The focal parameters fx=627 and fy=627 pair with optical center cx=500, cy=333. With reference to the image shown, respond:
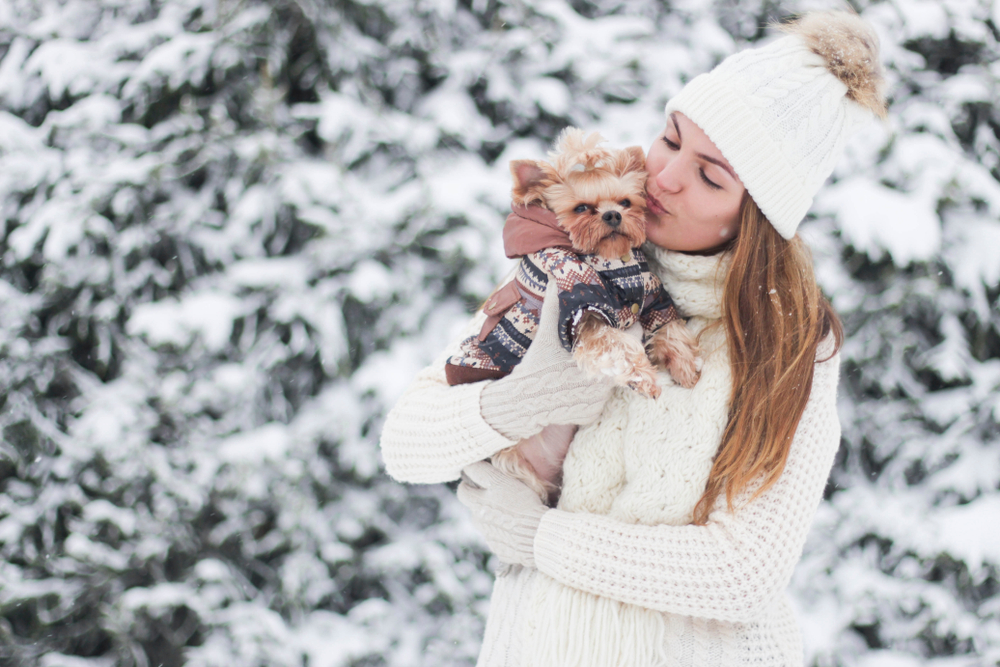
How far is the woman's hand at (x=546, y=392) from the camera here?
1.27 metres

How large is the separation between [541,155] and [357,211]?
83cm

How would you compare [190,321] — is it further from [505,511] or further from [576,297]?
[576,297]

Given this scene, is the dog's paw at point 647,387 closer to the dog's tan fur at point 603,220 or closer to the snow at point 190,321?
the dog's tan fur at point 603,220

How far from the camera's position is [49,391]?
2.87 m

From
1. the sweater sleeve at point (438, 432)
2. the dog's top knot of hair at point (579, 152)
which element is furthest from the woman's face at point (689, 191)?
the sweater sleeve at point (438, 432)

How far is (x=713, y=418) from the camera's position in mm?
1223

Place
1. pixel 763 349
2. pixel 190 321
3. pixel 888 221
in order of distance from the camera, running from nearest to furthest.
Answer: pixel 763 349, pixel 888 221, pixel 190 321

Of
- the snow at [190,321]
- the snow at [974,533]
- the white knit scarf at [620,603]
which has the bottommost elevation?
the snow at [974,533]

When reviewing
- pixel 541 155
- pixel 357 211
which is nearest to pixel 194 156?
pixel 357 211

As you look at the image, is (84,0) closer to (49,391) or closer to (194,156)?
(194,156)

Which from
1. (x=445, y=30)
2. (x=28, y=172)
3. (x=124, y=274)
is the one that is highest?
(x=445, y=30)

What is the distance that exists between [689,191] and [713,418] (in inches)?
17.6

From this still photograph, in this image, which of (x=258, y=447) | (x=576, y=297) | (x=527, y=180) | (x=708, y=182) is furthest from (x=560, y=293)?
(x=258, y=447)

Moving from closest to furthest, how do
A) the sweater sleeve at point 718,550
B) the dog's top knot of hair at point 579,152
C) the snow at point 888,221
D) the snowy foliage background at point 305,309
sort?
the sweater sleeve at point 718,550 → the dog's top knot of hair at point 579,152 → the snow at point 888,221 → the snowy foliage background at point 305,309
